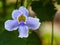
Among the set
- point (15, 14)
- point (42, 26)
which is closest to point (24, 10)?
point (15, 14)

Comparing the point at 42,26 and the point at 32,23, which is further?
the point at 42,26

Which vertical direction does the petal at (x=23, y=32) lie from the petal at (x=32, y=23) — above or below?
below

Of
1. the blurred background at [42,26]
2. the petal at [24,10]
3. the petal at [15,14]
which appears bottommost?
the blurred background at [42,26]

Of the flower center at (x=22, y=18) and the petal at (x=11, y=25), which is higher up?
the flower center at (x=22, y=18)

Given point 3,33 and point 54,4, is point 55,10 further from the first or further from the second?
point 3,33

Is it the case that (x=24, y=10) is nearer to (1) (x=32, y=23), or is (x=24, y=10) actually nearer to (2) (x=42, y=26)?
(1) (x=32, y=23)

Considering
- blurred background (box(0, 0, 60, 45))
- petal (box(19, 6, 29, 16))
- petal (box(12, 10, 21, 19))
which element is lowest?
blurred background (box(0, 0, 60, 45))
